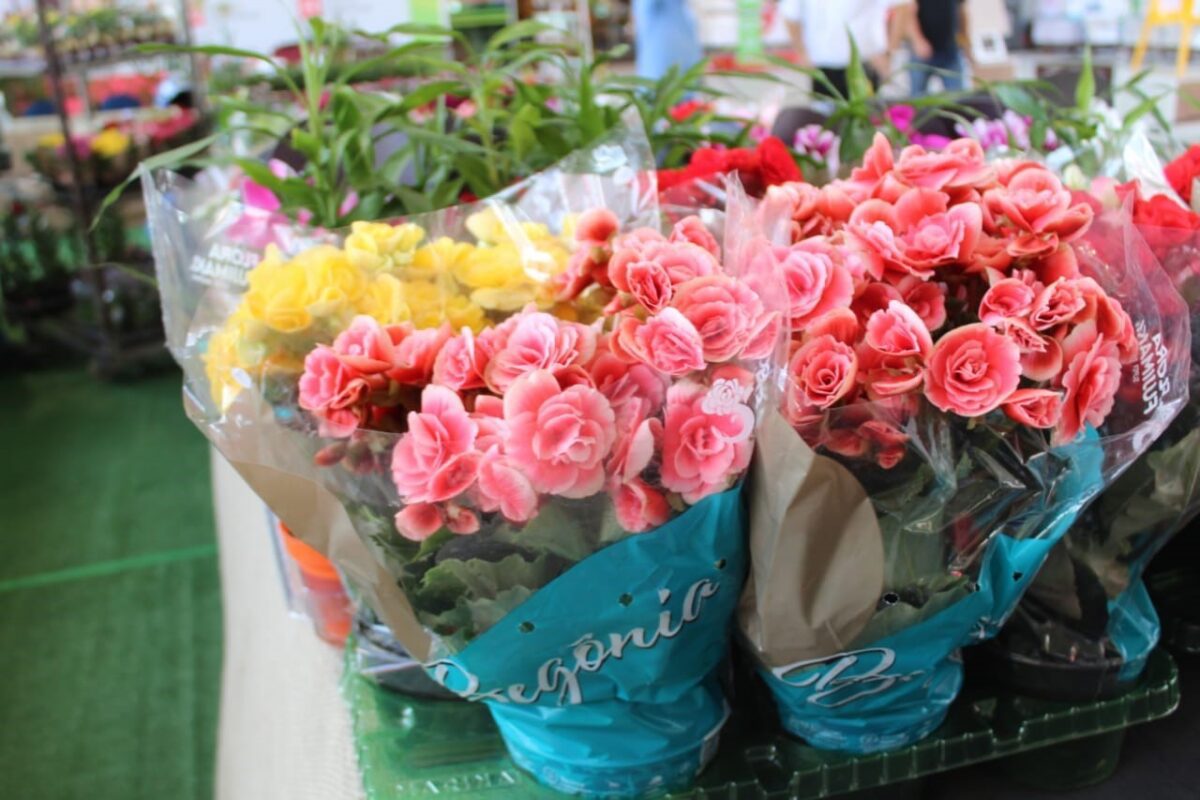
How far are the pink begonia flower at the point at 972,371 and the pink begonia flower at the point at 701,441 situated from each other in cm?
10

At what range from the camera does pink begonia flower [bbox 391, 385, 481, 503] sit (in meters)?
→ 0.57

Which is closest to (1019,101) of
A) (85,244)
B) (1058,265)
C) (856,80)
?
(856,80)

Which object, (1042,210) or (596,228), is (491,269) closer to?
(596,228)

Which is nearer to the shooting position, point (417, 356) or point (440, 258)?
point (417, 356)

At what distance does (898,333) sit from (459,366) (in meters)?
0.25

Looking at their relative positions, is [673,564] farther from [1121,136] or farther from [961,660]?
[1121,136]

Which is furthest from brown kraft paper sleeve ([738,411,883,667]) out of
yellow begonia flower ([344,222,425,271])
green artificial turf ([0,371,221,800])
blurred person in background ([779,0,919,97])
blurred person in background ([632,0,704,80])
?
blurred person in background ([632,0,704,80])

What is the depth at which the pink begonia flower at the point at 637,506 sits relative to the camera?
1.89 ft

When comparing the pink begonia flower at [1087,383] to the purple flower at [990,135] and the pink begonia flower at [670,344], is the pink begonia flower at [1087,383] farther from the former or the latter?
the purple flower at [990,135]

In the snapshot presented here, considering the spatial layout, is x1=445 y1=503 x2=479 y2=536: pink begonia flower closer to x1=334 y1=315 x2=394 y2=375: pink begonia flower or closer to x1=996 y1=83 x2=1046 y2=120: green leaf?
x1=334 y1=315 x2=394 y2=375: pink begonia flower

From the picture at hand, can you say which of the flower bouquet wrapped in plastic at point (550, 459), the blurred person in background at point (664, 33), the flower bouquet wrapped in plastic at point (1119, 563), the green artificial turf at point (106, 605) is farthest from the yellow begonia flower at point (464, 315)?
the blurred person in background at point (664, 33)

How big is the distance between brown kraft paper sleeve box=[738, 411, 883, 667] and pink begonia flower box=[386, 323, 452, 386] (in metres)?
0.21

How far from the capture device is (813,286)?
0.62 m

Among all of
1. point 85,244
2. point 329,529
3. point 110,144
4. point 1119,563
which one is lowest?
point 85,244
